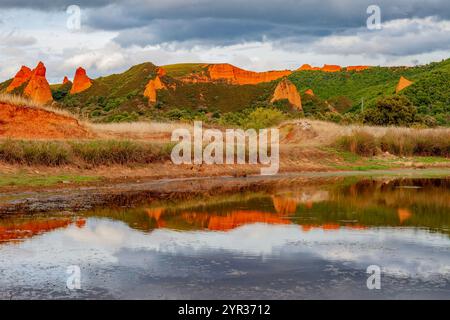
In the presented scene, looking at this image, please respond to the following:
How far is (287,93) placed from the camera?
9231cm

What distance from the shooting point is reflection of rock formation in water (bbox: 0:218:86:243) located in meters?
12.6

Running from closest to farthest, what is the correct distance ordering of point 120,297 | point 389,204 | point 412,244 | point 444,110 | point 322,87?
point 120,297 < point 412,244 < point 389,204 < point 444,110 < point 322,87

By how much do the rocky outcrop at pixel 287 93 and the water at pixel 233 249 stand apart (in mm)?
72272

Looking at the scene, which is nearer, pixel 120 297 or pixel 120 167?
pixel 120 297

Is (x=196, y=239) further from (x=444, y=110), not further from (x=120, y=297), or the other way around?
(x=444, y=110)

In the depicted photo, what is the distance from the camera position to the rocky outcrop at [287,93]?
298 ft

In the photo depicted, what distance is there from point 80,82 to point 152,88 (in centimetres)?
1606

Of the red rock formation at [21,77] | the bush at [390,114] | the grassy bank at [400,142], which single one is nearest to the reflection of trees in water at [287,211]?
the grassy bank at [400,142]

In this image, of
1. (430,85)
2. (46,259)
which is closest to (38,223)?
(46,259)

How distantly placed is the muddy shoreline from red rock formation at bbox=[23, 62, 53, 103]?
55.5 m

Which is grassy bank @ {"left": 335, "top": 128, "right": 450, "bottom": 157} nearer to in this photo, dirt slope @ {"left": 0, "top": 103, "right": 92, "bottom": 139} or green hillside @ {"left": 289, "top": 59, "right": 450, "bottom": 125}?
dirt slope @ {"left": 0, "top": 103, "right": 92, "bottom": 139}

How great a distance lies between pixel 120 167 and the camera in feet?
83.3

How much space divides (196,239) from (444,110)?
63.8m

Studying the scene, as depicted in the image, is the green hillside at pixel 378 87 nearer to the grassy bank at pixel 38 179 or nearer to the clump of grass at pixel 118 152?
the clump of grass at pixel 118 152
